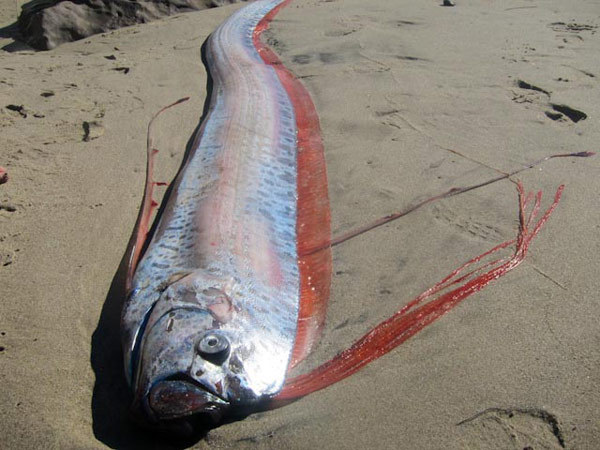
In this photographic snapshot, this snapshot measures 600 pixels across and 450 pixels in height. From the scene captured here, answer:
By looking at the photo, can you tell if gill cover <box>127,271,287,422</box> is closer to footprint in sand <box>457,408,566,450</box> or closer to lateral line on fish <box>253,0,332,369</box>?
lateral line on fish <box>253,0,332,369</box>

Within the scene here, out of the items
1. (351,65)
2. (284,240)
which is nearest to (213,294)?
(284,240)

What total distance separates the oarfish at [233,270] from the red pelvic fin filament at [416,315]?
0.36 ft

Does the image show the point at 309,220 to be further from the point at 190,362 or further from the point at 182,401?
the point at 182,401

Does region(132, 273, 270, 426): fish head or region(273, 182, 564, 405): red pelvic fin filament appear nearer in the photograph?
region(132, 273, 270, 426): fish head

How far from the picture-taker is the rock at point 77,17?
609 centimetres

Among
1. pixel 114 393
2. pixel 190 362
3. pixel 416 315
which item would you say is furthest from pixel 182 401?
pixel 416 315

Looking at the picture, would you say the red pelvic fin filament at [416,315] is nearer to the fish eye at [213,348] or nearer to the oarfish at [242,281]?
the oarfish at [242,281]

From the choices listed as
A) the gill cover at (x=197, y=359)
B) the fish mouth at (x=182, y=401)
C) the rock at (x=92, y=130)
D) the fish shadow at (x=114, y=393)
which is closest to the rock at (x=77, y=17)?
the rock at (x=92, y=130)

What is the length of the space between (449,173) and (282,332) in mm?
1640

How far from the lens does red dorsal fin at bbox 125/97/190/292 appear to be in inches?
108

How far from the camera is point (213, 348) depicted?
2033 mm

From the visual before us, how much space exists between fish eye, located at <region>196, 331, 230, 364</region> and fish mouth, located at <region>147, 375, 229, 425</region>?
104 mm

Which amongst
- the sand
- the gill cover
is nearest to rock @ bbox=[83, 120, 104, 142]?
the sand

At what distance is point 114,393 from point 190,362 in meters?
0.40
